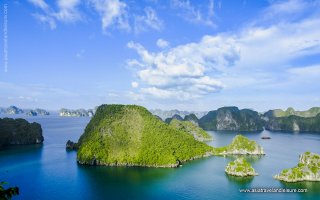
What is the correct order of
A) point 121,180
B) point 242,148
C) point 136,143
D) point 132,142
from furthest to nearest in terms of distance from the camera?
point 242,148
point 132,142
point 136,143
point 121,180

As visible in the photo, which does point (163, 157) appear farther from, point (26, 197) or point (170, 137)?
point (26, 197)

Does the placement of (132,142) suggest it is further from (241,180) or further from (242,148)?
(242,148)

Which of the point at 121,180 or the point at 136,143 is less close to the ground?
the point at 136,143

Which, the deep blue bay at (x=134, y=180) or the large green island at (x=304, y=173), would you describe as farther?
the large green island at (x=304, y=173)

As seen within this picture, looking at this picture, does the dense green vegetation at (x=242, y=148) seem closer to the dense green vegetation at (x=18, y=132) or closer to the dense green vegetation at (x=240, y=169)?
the dense green vegetation at (x=240, y=169)

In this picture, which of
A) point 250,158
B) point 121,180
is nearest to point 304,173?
point 250,158

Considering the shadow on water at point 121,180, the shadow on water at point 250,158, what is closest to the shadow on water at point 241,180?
the shadow on water at point 121,180
